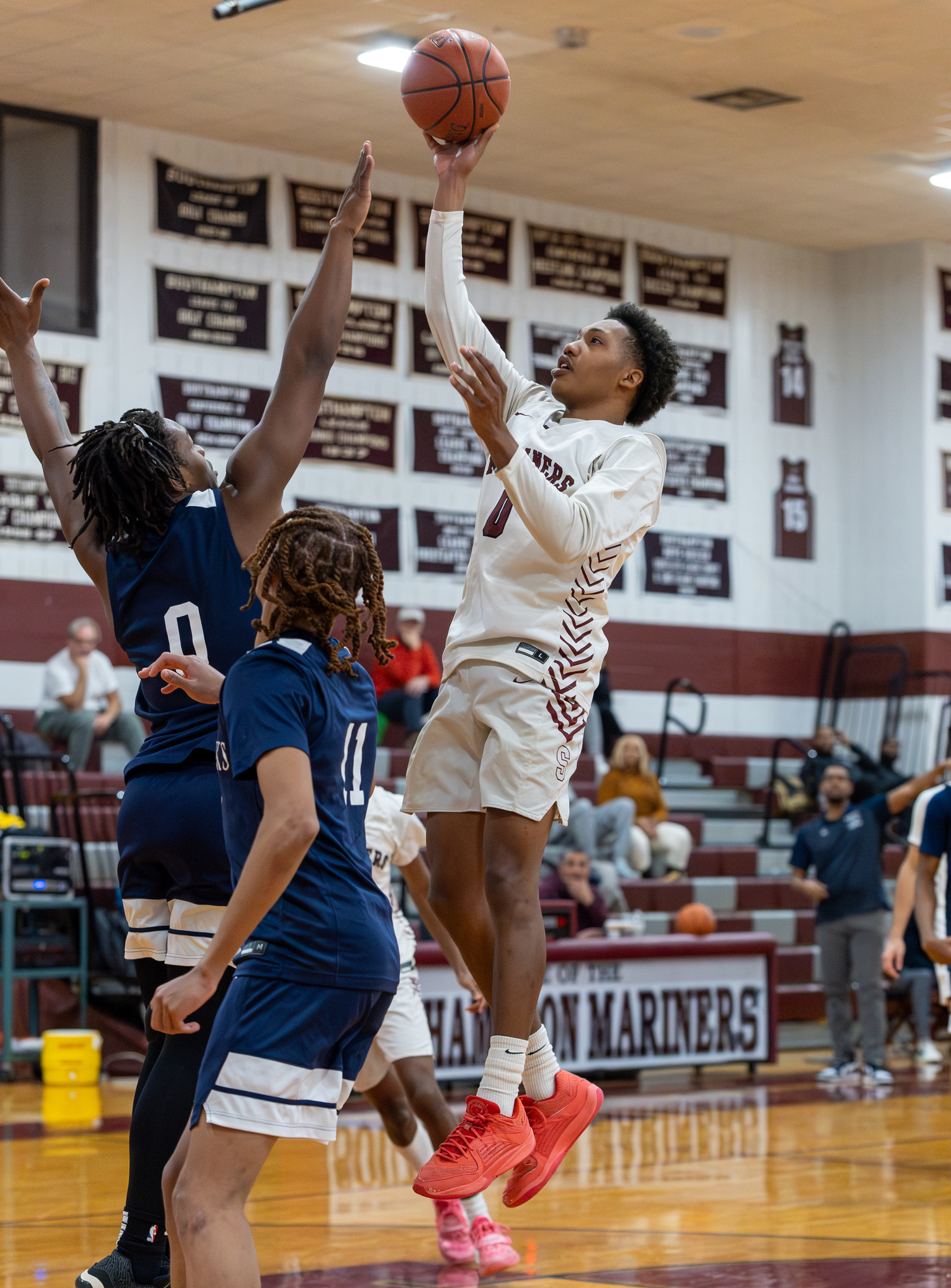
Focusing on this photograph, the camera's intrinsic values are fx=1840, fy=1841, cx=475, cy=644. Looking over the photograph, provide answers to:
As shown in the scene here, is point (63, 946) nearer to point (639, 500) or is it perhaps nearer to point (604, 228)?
point (639, 500)

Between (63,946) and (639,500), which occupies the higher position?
(639,500)

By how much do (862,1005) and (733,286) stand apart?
7.76 meters

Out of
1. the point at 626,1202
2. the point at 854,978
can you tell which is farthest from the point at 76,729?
the point at 626,1202

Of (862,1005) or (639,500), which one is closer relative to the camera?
(639,500)

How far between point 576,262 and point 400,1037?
414 inches

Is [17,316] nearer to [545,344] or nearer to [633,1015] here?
[633,1015]

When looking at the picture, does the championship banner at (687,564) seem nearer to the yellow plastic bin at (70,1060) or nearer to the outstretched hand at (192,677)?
the yellow plastic bin at (70,1060)

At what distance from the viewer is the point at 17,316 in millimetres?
4598

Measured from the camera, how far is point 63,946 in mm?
10367

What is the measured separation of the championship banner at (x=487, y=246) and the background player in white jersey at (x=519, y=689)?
10.6m

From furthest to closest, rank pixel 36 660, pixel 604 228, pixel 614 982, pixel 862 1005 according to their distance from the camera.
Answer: pixel 604 228, pixel 36 660, pixel 862 1005, pixel 614 982

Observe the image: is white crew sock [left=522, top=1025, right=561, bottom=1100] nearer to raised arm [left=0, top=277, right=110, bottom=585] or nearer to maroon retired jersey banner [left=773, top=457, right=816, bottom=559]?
raised arm [left=0, top=277, right=110, bottom=585]

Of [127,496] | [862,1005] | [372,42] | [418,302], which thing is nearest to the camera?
[127,496]

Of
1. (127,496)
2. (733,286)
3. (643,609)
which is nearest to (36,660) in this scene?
(643,609)
